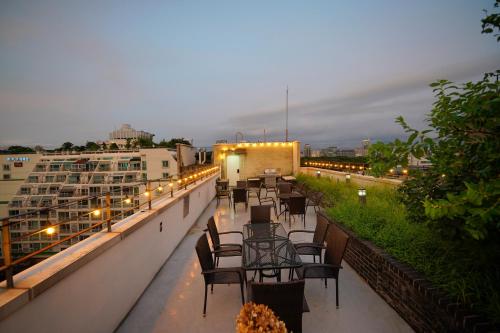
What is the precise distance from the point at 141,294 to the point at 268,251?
71.2 inches

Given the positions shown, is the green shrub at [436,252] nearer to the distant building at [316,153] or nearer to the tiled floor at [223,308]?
the tiled floor at [223,308]

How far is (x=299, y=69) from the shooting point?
21.8 m

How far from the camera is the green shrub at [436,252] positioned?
197 cm

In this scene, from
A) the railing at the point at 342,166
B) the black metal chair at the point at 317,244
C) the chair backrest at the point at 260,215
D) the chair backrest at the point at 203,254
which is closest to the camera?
the chair backrest at the point at 203,254

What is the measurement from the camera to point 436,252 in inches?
110

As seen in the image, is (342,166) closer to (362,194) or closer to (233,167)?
(233,167)

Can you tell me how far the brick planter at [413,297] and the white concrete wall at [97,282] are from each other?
3.15 m

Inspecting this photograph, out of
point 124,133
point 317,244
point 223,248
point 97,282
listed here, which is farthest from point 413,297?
point 124,133

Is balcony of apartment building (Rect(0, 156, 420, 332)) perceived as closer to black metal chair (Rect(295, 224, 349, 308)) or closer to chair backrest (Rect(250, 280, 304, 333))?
black metal chair (Rect(295, 224, 349, 308))

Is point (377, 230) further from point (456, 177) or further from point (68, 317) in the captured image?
point (68, 317)

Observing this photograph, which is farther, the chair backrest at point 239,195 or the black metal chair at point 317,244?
the chair backrest at point 239,195

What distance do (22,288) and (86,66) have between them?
113 ft

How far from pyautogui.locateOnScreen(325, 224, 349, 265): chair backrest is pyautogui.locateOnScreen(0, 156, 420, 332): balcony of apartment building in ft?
1.77

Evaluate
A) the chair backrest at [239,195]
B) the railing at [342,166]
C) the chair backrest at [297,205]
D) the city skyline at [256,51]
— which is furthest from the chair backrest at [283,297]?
the railing at [342,166]
